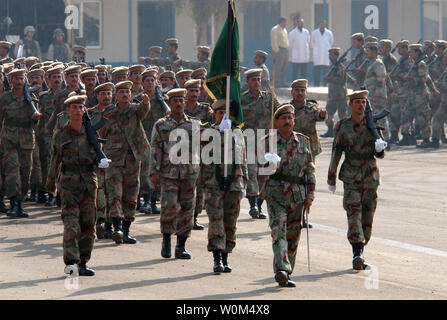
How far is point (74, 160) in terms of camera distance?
12.4m

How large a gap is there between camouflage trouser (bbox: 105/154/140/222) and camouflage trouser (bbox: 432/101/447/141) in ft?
43.3

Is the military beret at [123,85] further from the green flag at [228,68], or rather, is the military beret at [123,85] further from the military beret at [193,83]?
the green flag at [228,68]

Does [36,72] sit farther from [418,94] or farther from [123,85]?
[418,94]

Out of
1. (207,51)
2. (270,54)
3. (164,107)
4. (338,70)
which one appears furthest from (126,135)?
(270,54)

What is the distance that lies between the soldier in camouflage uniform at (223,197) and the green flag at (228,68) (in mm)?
460

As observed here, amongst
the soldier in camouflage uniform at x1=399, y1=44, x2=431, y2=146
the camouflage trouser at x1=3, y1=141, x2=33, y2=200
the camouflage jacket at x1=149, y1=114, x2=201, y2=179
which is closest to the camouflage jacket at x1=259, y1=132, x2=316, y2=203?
the camouflage jacket at x1=149, y1=114, x2=201, y2=179

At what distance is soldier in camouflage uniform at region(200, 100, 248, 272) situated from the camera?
497 inches

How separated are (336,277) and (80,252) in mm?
2715

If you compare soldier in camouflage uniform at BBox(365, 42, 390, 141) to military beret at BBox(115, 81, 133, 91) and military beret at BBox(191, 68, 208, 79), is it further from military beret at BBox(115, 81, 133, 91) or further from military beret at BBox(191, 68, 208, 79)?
military beret at BBox(115, 81, 133, 91)

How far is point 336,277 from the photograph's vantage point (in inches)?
488

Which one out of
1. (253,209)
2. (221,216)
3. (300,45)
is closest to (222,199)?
(221,216)

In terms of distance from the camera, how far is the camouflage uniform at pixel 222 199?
12.6 meters

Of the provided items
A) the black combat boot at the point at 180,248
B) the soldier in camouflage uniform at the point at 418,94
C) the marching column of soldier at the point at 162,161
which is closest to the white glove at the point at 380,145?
the marching column of soldier at the point at 162,161

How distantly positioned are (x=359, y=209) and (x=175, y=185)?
83.3 inches
